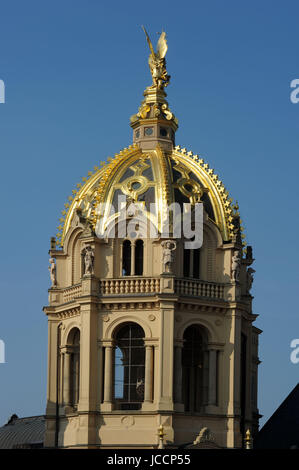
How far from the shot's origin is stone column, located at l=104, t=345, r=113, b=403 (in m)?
80.2

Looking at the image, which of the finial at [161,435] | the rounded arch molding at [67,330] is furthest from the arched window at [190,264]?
the finial at [161,435]

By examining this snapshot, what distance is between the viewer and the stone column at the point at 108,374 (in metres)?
80.2

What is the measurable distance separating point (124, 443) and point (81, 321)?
639cm

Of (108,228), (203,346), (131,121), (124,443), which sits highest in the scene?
(131,121)

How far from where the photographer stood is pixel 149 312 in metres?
80.4

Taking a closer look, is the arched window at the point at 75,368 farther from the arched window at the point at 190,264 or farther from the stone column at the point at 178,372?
the arched window at the point at 190,264

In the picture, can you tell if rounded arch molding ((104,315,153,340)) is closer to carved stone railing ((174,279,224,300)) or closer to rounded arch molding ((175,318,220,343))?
rounded arch molding ((175,318,220,343))

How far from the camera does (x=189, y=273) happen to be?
267 feet

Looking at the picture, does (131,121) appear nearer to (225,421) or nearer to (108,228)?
(108,228)

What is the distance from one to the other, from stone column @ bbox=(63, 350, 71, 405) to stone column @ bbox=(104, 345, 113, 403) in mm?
3166

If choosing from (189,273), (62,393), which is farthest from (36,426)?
(189,273)

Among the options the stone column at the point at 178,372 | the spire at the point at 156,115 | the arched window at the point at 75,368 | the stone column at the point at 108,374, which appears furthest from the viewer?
the spire at the point at 156,115

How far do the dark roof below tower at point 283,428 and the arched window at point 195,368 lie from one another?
341cm

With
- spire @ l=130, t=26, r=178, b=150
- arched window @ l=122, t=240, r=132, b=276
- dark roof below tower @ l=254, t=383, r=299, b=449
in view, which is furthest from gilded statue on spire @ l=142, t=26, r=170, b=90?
dark roof below tower @ l=254, t=383, r=299, b=449
